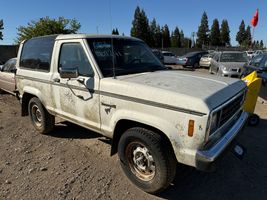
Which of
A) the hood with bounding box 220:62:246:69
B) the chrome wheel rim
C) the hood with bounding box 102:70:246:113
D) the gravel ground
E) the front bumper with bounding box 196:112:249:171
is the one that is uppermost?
the hood with bounding box 102:70:246:113

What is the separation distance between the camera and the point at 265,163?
3.81 m

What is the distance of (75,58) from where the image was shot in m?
3.84

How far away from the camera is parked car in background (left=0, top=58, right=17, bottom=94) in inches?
318

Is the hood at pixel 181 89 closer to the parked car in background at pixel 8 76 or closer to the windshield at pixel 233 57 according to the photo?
the parked car in background at pixel 8 76

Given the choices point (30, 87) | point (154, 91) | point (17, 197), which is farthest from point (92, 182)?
point (30, 87)

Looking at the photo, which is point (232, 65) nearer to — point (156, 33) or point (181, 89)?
point (181, 89)

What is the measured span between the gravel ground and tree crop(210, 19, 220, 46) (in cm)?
8396

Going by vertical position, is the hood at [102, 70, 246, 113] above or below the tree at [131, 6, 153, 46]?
below

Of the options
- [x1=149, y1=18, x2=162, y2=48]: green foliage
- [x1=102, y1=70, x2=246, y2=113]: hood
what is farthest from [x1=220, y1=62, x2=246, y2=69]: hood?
[x1=149, y1=18, x2=162, y2=48]: green foliage

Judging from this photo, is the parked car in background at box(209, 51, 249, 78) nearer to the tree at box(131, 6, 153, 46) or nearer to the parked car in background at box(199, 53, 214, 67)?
the parked car in background at box(199, 53, 214, 67)

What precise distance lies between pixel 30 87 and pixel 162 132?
3.28 m

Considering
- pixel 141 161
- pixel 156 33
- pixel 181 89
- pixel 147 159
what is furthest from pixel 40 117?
pixel 156 33

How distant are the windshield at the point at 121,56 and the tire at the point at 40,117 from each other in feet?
6.57

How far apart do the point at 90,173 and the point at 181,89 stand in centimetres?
195
